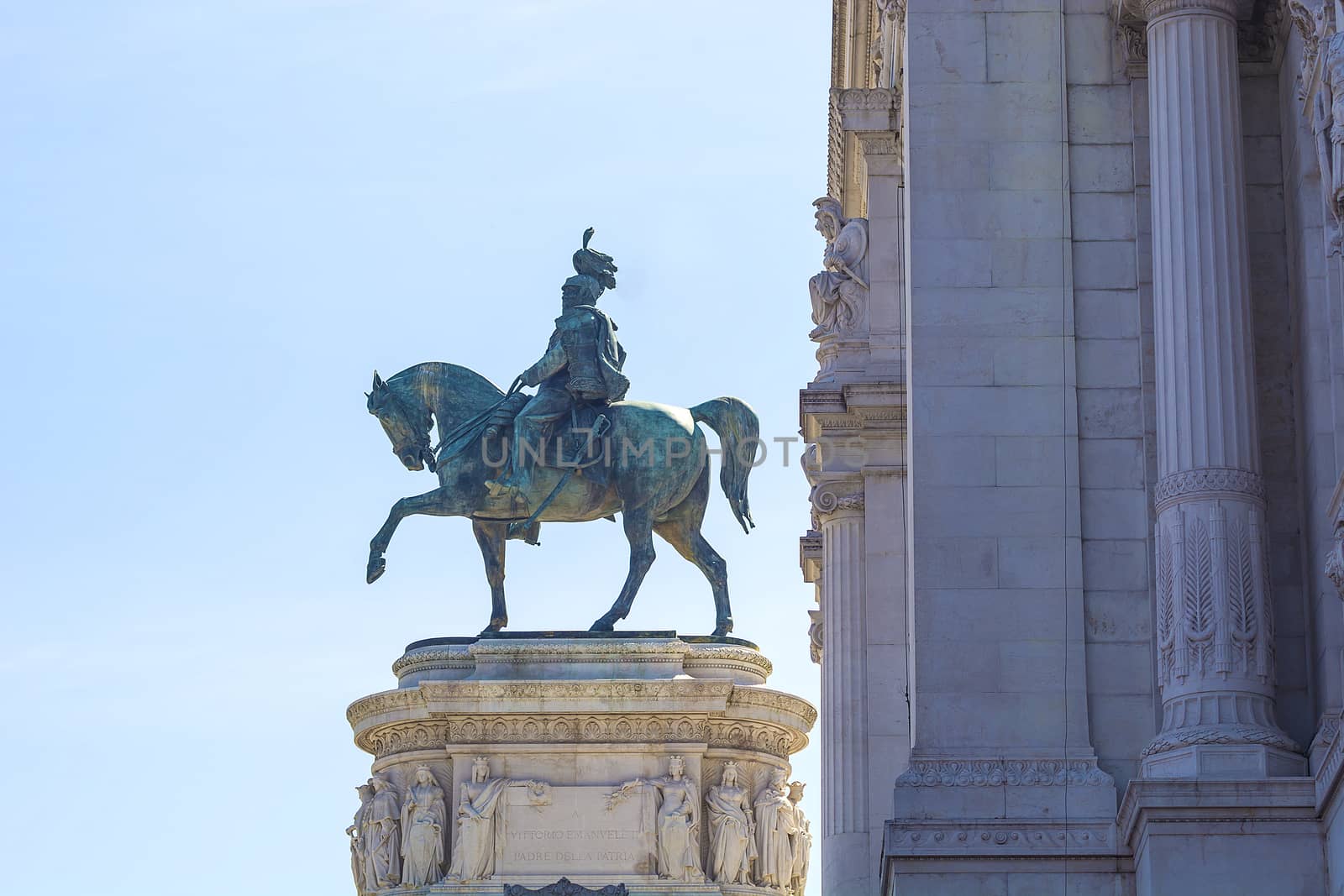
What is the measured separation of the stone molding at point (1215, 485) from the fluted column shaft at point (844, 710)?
1402 cm

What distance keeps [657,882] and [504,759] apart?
380cm

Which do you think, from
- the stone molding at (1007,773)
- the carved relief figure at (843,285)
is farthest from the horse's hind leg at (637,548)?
the stone molding at (1007,773)

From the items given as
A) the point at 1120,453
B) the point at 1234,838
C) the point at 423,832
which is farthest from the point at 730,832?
the point at 1234,838

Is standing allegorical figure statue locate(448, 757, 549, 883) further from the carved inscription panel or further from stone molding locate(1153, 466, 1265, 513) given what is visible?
stone molding locate(1153, 466, 1265, 513)

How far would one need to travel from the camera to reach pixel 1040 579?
93.1 feet

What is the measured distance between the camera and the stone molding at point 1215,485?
27.1 m

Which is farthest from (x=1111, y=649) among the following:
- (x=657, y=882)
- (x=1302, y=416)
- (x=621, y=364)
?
(x=621, y=364)

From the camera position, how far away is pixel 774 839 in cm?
5041

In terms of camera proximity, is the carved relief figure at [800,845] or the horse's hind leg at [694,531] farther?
the horse's hind leg at [694,531]

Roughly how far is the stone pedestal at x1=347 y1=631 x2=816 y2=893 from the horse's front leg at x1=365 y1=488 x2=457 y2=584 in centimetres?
328

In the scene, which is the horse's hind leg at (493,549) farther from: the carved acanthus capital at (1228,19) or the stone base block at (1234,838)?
the stone base block at (1234,838)

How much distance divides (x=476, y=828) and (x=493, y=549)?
789 centimetres

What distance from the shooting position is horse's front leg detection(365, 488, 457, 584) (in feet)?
179

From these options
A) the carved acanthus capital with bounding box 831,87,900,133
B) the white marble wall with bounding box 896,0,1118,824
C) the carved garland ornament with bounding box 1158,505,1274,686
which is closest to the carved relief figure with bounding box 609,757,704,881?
the carved acanthus capital with bounding box 831,87,900,133
